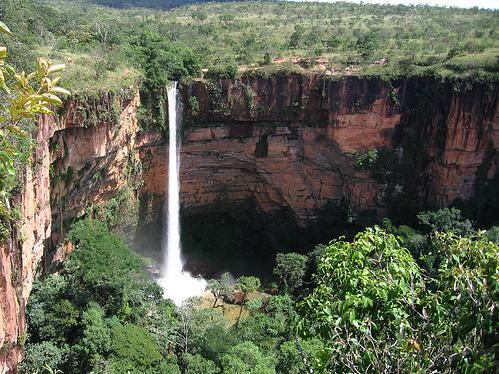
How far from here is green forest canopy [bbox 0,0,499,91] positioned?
16.9m

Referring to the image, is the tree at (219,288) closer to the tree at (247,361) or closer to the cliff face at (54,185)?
the cliff face at (54,185)

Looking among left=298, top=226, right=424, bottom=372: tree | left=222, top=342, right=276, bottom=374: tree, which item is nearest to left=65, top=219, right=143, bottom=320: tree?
left=222, top=342, right=276, bottom=374: tree

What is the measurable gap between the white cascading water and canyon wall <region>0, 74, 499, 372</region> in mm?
573

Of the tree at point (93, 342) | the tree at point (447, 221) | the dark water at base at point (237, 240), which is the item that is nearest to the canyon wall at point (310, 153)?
the dark water at base at point (237, 240)

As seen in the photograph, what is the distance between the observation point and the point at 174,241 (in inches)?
851

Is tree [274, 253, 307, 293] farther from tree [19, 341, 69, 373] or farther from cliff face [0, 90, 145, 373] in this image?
tree [19, 341, 69, 373]

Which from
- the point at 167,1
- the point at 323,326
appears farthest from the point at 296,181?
the point at 167,1

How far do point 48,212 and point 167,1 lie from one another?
166 ft

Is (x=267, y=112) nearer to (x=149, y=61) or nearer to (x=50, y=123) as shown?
(x=149, y=61)

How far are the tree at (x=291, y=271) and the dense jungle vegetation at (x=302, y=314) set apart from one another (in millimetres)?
60

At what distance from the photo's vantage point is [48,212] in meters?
12.8

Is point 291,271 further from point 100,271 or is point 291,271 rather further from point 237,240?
point 100,271

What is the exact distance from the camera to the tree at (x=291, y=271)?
62.2ft

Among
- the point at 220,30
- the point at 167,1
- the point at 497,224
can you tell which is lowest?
the point at 497,224
